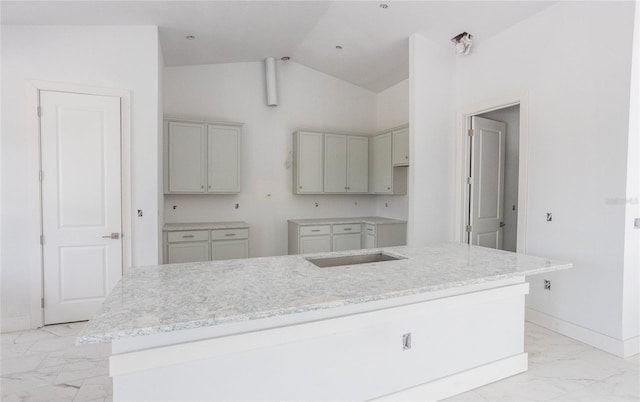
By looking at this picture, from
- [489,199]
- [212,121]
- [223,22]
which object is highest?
[223,22]

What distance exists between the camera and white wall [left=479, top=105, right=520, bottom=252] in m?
4.74

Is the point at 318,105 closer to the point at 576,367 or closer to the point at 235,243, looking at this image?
the point at 235,243

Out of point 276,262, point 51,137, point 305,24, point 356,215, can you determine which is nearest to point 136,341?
point 276,262

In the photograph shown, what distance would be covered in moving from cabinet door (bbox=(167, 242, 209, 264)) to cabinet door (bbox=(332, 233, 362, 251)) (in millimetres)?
1810

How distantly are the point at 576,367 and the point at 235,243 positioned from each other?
3.65m

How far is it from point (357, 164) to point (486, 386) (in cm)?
359

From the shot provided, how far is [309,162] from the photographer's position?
5055mm

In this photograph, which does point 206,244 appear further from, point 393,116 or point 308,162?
point 393,116

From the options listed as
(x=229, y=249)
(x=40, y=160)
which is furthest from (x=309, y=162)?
(x=40, y=160)


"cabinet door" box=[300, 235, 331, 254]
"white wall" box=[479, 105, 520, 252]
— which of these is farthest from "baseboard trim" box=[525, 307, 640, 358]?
"cabinet door" box=[300, 235, 331, 254]

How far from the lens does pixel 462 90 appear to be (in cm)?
404

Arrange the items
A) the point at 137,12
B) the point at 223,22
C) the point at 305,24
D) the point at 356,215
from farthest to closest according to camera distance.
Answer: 1. the point at 356,215
2. the point at 305,24
3. the point at 223,22
4. the point at 137,12

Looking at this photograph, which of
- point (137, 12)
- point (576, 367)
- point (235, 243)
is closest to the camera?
point (576, 367)

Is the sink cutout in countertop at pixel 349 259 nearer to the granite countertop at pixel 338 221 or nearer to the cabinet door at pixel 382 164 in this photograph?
the granite countertop at pixel 338 221
